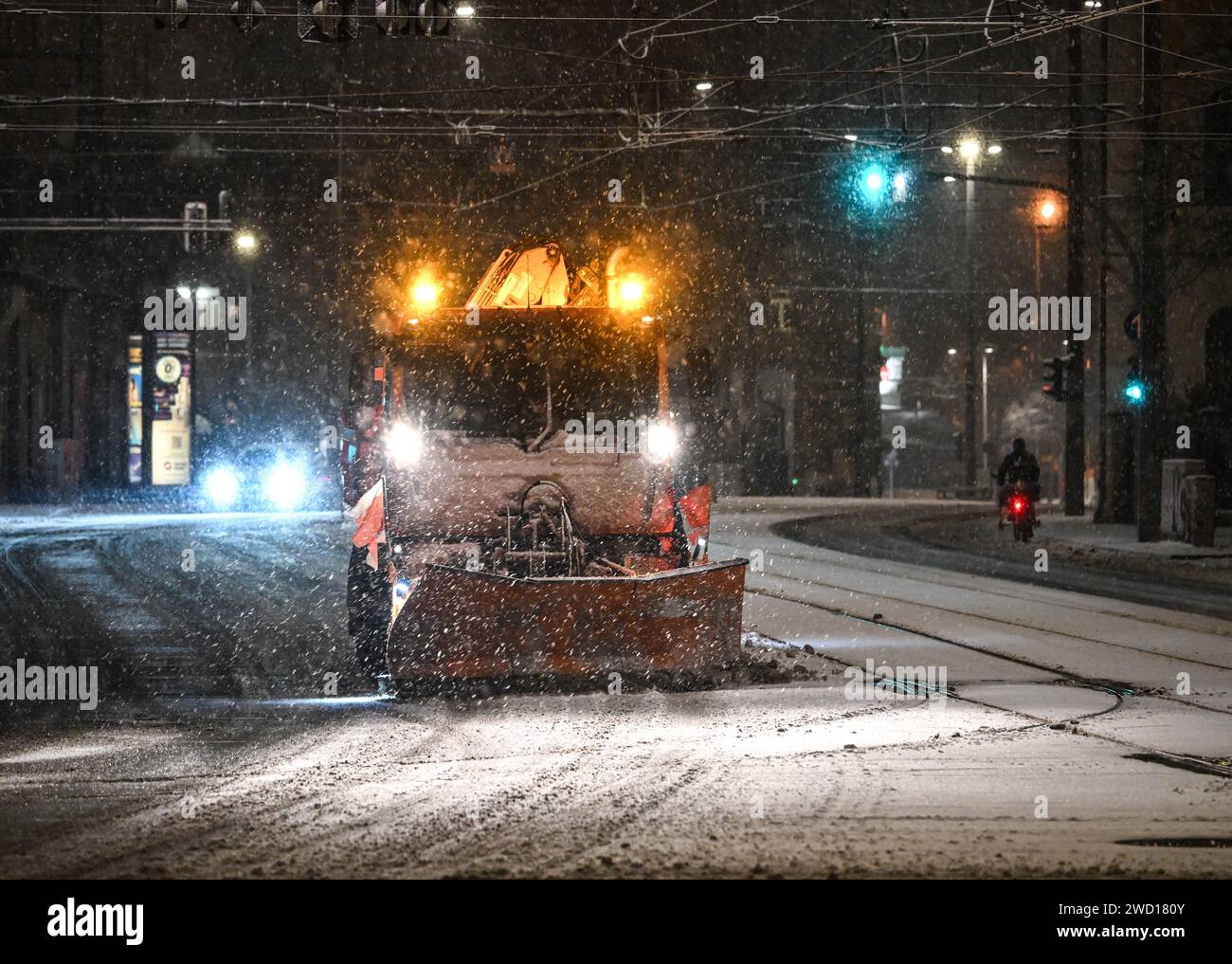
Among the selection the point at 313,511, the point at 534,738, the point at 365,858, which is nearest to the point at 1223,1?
the point at 313,511

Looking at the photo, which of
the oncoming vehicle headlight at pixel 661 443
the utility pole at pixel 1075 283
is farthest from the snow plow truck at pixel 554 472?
the utility pole at pixel 1075 283

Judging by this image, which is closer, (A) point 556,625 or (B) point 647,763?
(B) point 647,763

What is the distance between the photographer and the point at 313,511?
140ft

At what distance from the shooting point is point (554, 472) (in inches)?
466

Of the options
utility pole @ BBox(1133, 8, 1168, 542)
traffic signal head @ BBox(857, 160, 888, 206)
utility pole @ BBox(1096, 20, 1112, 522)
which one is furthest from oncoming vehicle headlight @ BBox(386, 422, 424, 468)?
utility pole @ BBox(1096, 20, 1112, 522)

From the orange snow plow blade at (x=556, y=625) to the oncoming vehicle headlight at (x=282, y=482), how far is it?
37.6 metres

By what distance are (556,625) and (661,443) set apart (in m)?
1.91

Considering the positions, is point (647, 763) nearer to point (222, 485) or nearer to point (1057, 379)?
point (1057, 379)

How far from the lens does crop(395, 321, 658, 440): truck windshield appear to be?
12086mm

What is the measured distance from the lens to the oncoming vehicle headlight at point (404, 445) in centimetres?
1180

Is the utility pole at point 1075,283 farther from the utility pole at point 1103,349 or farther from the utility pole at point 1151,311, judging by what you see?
the utility pole at point 1151,311

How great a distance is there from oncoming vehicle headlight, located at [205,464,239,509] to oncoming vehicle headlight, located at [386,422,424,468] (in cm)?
3522

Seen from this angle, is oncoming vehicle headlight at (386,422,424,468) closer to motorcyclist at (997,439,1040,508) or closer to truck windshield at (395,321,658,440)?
truck windshield at (395,321,658,440)

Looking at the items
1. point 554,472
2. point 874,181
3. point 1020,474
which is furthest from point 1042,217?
point 554,472
